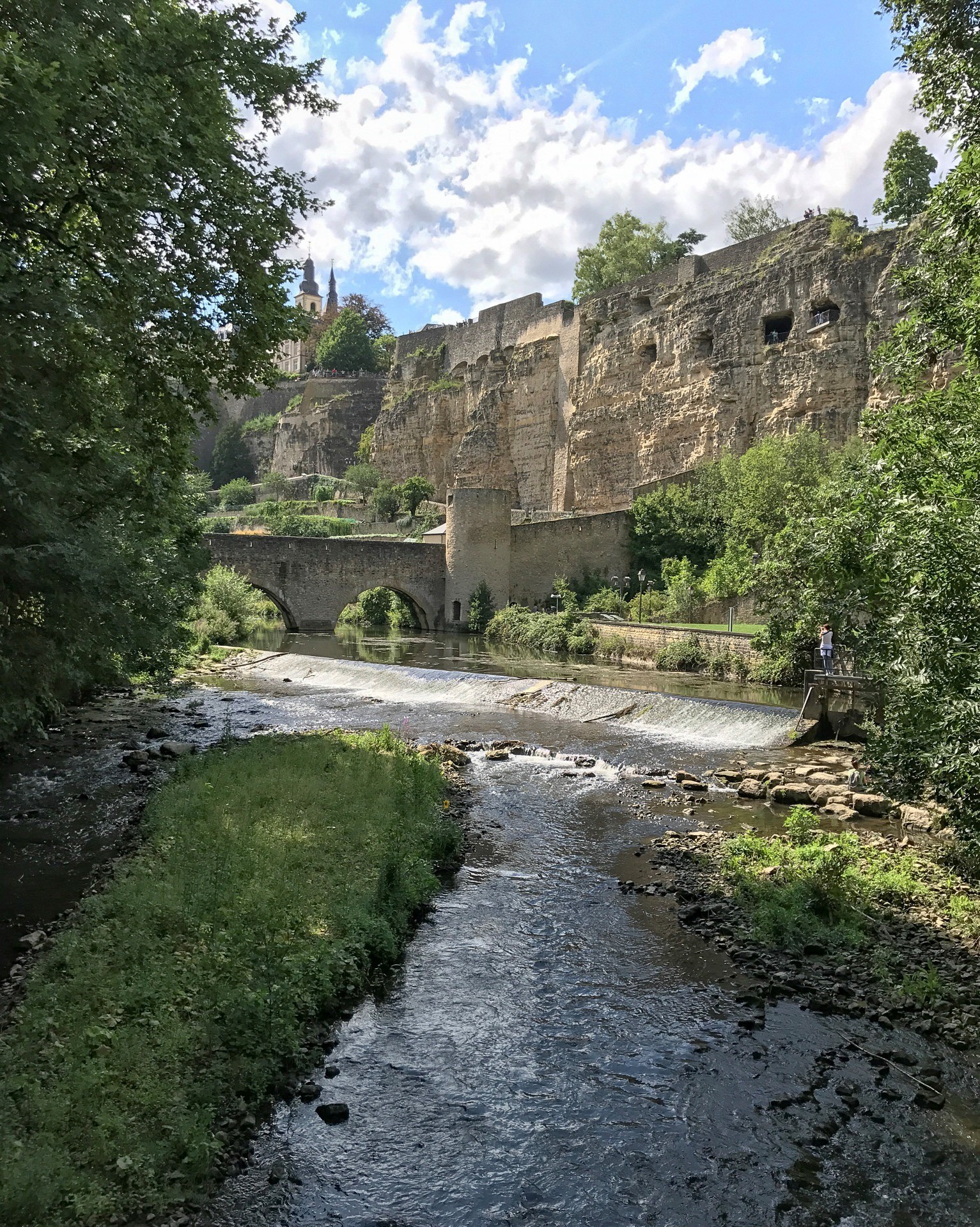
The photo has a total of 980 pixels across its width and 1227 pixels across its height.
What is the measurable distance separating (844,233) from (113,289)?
29.9 metres

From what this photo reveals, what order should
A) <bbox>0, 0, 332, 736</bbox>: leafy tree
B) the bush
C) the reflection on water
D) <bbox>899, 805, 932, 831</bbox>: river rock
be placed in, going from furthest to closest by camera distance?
1. the bush
2. the reflection on water
3. <bbox>899, 805, 932, 831</bbox>: river rock
4. <bbox>0, 0, 332, 736</bbox>: leafy tree

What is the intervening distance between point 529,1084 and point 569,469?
40.4 m

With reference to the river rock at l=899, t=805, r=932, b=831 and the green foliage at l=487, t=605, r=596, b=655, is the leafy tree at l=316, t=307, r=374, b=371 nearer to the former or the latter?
the green foliage at l=487, t=605, r=596, b=655

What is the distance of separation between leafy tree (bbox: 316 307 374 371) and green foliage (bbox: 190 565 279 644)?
149 feet

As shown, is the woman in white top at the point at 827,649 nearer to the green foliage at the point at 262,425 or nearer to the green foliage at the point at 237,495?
the green foliage at the point at 237,495

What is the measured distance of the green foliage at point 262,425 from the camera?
7177 centimetres

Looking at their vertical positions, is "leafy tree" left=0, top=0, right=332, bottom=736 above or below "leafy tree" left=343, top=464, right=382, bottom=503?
below

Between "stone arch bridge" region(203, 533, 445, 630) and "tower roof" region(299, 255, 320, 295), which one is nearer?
"stone arch bridge" region(203, 533, 445, 630)

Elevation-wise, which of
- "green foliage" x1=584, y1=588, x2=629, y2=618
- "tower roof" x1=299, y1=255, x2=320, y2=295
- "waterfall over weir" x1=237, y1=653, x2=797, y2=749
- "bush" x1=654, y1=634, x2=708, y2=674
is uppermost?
"tower roof" x1=299, y1=255, x2=320, y2=295

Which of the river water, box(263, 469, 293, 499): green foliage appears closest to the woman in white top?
the river water

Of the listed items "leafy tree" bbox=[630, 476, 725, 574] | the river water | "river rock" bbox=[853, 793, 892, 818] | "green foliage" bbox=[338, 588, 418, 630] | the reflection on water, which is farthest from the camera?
"green foliage" bbox=[338, 588, 418, 630]

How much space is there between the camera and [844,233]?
1220 inches

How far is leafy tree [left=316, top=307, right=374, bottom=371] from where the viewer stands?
72.8 m

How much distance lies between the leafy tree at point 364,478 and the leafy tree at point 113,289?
150ft
